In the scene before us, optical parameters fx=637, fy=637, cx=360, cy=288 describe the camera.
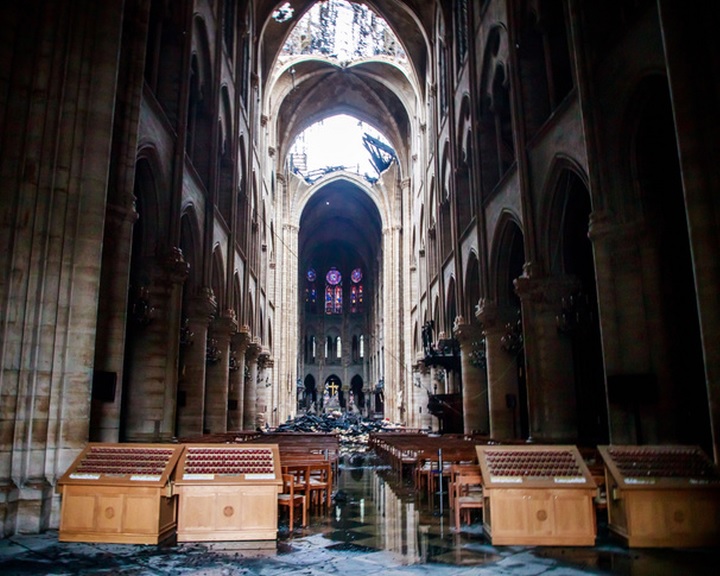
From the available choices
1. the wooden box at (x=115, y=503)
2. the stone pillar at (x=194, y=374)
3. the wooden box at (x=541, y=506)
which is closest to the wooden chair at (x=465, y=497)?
the wooden box at (x=541, y=506)

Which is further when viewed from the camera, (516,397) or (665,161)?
(516,397)

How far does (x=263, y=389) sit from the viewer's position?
123 ft

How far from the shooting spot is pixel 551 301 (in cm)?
1603

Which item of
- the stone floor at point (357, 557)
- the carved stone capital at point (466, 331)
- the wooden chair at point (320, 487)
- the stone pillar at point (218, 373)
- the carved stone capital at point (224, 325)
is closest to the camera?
the stone floor at point (357, 557)

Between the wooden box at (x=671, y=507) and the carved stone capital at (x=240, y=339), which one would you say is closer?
the wooden box at (x=671, y=507)

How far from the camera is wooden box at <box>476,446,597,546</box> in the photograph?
7.15 metres

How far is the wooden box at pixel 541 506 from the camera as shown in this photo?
7.15m

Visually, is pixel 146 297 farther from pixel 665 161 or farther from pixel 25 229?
pixel 665 161

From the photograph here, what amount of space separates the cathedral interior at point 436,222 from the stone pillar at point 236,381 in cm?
11

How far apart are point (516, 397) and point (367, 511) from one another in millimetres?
11137

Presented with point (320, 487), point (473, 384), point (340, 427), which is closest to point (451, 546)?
point (320, 487)

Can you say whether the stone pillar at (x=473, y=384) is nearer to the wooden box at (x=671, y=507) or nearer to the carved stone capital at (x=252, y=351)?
the carved stone capital at (x=252, y=351)

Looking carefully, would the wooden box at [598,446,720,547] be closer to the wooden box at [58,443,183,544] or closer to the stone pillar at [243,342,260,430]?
the wooden box at [58,443,183,544]

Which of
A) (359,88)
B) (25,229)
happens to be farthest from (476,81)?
(359,88)
